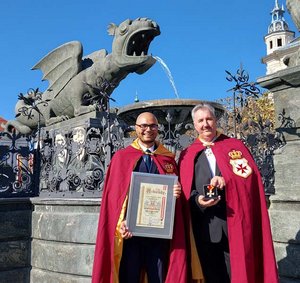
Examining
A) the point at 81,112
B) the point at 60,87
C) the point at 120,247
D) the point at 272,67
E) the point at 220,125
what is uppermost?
the point at 272,67

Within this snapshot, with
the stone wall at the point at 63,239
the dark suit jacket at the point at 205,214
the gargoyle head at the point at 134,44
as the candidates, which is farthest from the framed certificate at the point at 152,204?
the gargoyle head at the point at 134,44

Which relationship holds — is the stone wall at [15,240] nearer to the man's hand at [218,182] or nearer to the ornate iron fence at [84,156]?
the ornate iron fence at [84,156]

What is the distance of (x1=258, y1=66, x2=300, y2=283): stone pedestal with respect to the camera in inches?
160

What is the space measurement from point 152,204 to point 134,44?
26.6ft

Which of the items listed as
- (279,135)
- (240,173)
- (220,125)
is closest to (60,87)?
(220,125)

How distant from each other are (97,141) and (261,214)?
334 cm

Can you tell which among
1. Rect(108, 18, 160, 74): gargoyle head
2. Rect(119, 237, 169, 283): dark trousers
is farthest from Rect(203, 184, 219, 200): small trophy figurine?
Rect(108, 18, 160, 74): gargoyle head

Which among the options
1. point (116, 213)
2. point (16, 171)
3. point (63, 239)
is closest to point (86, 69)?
point (16, 171)

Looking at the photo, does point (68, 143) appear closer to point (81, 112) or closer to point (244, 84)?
point (244, 84)

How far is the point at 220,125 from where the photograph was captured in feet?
20.8

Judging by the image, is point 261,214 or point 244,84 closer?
point 261,214

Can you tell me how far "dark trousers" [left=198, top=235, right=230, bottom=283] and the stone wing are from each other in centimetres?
911

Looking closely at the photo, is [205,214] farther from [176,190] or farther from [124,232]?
[124,232]

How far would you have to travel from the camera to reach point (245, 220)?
3.16m
